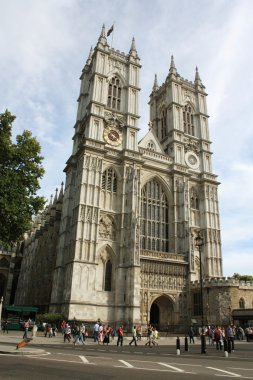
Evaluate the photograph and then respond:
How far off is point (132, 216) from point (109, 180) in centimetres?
543

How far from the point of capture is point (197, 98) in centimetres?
5031

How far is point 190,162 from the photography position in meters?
45.1

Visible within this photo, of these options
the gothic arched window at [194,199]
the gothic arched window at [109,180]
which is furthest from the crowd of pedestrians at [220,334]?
the gothic arched window at [109,180]

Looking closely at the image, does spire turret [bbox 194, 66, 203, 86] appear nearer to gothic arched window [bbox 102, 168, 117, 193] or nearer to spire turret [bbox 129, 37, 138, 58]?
spire turret [bbox 129, 37, 138, 58]

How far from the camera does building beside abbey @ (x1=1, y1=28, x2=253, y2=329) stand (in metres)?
32.8

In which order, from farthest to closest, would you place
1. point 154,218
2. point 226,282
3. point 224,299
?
point 154,218
point 226,282
point 224,299

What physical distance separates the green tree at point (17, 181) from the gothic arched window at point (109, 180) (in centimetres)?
1351

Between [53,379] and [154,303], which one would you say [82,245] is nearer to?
[154,303]

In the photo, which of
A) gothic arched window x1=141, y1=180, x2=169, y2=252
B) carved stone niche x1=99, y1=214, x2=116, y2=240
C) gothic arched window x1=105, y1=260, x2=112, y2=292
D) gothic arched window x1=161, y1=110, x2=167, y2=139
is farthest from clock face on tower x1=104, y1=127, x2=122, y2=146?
gothic arched window x1=105, y1=260, x2=112, y2=292

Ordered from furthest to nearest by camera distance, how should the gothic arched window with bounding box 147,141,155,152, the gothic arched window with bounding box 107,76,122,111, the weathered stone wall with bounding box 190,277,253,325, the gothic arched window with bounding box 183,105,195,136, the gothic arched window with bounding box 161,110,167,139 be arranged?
the gothic arched window with bounding box 161,110,167,139, the gothic arched window with bounding box 183,105,195,136, the gothic arched window with bounding box 147,141,155,152, the gothic arched window with bounding box 107,76,122,111, the weathered stone wall with bounding box 190,277,253,325

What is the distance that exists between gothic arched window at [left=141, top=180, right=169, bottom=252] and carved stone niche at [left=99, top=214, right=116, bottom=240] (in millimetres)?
4047

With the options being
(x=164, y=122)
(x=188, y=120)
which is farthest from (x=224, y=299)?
(x=164, y=122)

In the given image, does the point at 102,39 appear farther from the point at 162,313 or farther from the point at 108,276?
the point at 162,313

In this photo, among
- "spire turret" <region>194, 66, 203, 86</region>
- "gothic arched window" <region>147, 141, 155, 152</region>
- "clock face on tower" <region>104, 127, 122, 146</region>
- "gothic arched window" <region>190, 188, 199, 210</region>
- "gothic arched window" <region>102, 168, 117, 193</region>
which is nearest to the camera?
"gothic arched window" <region>102, 168, 117, 193</region>
